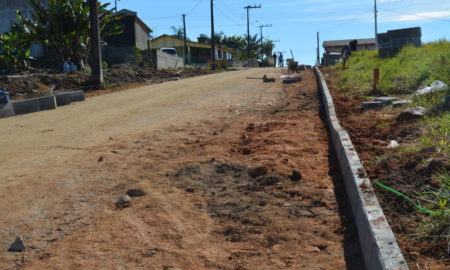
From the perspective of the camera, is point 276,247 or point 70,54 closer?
point 276,247

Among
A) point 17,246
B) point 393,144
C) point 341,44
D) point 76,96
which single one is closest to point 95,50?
point 76,96

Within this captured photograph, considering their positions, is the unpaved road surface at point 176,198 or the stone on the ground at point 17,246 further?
the stone on the ground at point 17,246

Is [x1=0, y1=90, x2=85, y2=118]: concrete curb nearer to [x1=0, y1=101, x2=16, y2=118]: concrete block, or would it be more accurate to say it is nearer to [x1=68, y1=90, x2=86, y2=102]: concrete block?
[x1=0, y1=101, x2=16, y2=118]: concrete block

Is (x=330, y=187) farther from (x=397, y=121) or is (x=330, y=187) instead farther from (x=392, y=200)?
(x=397, y=121)

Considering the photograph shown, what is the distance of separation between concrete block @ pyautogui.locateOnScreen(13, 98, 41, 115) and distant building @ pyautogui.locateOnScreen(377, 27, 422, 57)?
12.4 meters

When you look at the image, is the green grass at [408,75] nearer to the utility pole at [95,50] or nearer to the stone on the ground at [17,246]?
the stone on the ground at [17,246]

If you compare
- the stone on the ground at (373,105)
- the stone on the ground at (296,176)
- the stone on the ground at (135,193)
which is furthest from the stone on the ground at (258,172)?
the stone on the ground at (373,105)

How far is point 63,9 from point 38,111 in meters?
11.1

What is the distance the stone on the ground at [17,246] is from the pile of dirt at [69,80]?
11909 millimetres

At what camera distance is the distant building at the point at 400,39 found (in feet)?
59.5

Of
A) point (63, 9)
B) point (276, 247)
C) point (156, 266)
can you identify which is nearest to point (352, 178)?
point (276, 247)

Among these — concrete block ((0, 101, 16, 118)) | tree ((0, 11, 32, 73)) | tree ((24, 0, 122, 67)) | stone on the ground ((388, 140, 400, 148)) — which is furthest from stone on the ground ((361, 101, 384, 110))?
tree ((0, 11, 32, 73))

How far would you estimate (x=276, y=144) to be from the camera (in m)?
6.95

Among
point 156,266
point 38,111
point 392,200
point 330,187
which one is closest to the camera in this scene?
point 156,266
